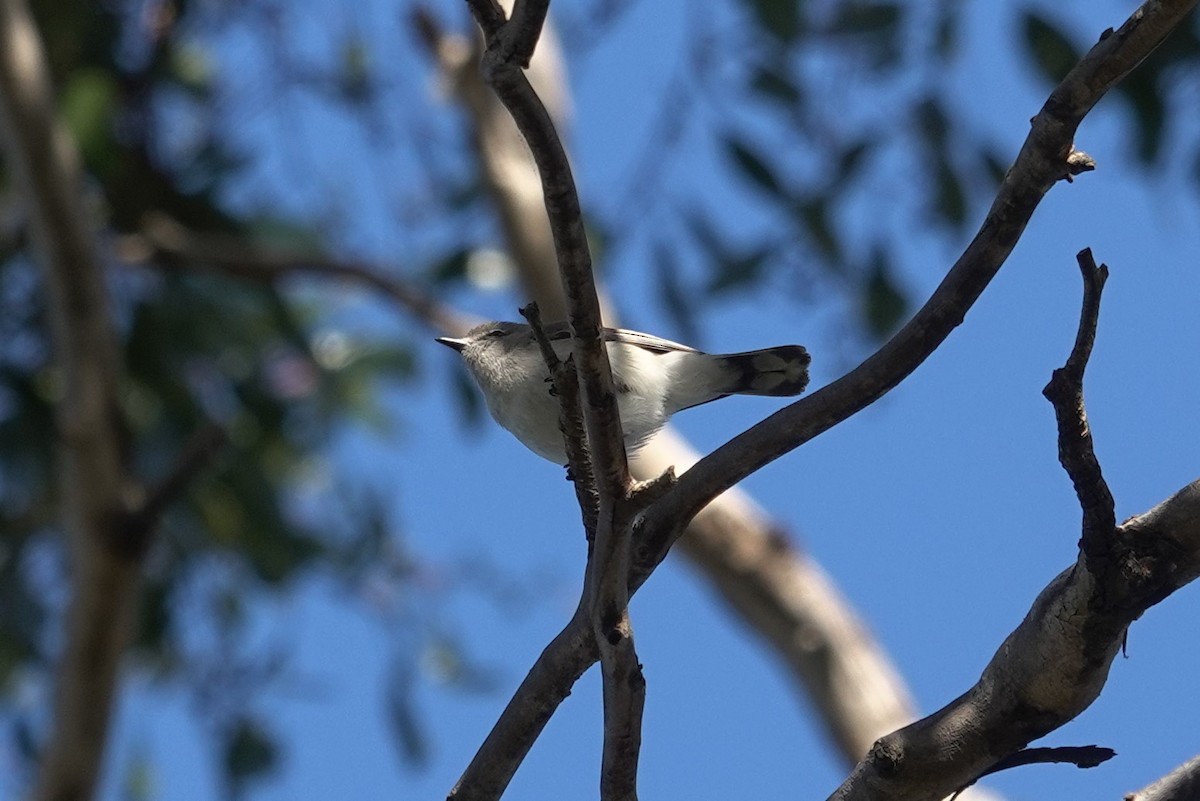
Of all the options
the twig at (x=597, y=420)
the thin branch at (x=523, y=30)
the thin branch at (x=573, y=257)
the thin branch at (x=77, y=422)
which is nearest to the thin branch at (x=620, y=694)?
the twig at (x=597, y=420)

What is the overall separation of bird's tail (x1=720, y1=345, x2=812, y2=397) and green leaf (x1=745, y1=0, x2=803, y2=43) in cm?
164

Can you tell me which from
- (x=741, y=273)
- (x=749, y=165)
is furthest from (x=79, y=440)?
(x=749, y=165)

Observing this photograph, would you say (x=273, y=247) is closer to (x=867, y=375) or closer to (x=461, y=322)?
(x=461, y=322)

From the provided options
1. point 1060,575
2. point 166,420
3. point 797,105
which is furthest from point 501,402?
point 166,420

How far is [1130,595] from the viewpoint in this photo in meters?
1.58

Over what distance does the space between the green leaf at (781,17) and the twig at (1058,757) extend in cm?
289

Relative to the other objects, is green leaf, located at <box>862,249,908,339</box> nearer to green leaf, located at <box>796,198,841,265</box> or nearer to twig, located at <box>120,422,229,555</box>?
green leaf, located at <box>796,198,841,265</box>

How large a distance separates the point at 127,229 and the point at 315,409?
0.93 metres

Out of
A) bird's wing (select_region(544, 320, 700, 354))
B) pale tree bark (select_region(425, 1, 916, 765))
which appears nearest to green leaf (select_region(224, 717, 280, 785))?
pale tree bark (select_region(425, 1, 916, 765))

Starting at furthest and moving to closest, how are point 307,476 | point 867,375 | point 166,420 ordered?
point 307,476, point 166,420, point 867,375

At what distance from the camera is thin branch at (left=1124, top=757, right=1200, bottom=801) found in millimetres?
1590

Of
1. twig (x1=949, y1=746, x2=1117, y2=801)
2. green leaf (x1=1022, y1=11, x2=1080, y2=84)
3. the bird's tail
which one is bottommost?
twig (x1=949, y1=746, x2=1117, y2=801)

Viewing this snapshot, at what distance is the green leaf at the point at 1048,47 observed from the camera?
390 cm

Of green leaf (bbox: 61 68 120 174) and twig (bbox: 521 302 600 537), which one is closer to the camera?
twig (bbox: 521 302 600 537)
